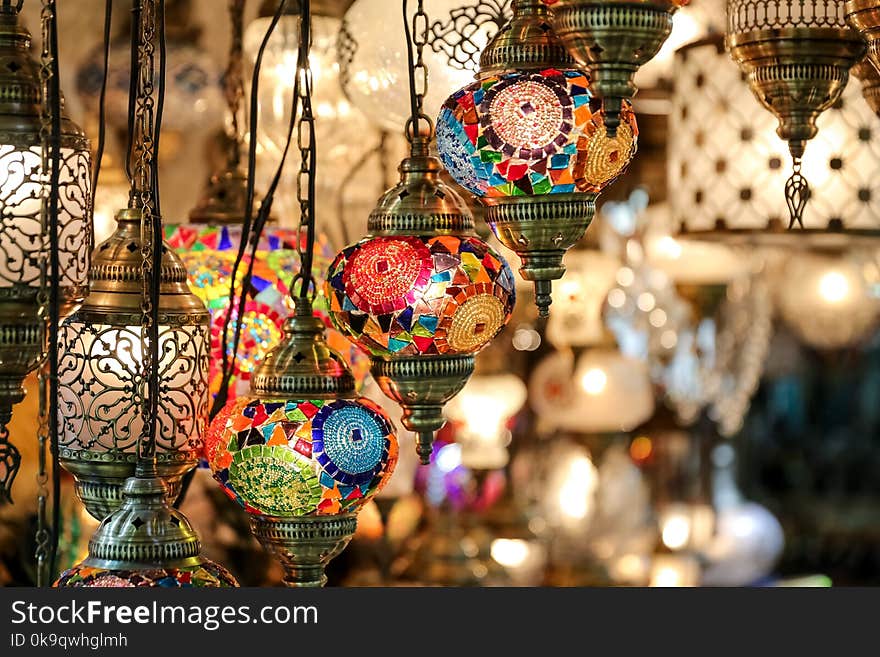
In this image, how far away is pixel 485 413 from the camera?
3.13m

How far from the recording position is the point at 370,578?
322 cm

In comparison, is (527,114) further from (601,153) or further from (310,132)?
(310,132)

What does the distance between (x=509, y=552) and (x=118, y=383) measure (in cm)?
232

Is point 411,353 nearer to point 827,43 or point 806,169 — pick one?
point 827,43

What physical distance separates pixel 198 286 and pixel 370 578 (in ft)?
5.51

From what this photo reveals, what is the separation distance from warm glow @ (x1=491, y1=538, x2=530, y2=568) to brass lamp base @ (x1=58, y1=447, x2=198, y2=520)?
2231 mm

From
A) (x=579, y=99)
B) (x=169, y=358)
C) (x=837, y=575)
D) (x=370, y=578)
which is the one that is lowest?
(x=837, y=575)

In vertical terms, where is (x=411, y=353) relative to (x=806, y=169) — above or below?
below

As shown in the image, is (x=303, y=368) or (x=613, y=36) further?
(x=303, y=368)

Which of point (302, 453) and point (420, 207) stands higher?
point (420, 207)

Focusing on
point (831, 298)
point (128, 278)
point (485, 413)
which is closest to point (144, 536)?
point (128, 278)

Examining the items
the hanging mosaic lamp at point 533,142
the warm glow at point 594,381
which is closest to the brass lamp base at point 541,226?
the hanging mosaic lamp at point 533,142

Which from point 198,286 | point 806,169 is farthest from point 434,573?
point 198,286

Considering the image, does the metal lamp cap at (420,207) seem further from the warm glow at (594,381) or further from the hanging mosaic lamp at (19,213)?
the warm glow at (594,381)
